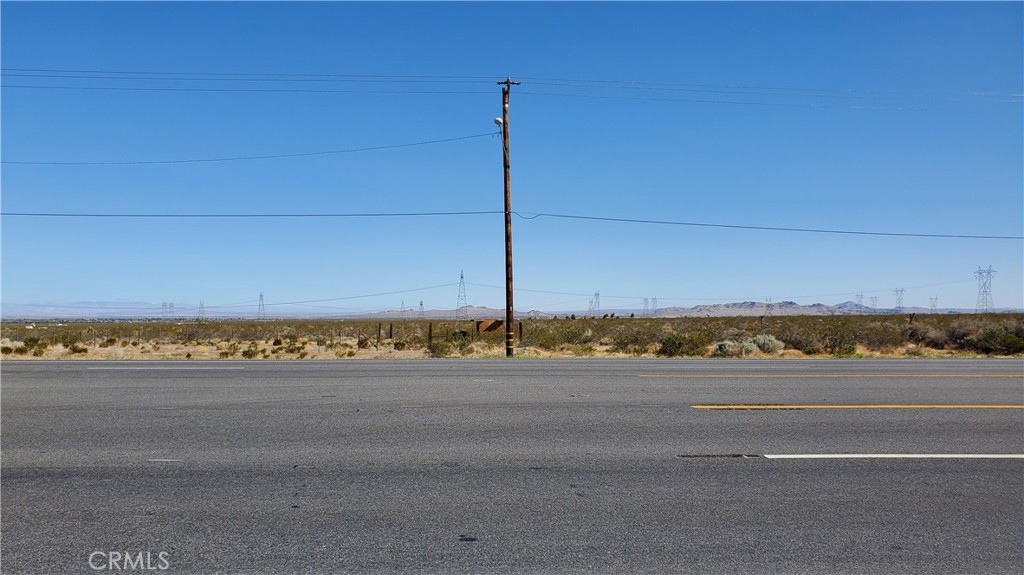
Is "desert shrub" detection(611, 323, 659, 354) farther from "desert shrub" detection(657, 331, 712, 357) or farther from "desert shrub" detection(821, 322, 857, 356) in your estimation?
"desert shrub" detection(821, 322, 857, 356)

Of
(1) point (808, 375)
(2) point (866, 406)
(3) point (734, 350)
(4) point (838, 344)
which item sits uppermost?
(4) point (838, 344)

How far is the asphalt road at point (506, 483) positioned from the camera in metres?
4.45

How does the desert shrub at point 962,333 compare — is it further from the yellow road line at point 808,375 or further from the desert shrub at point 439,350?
the desert shrub at point 439,350

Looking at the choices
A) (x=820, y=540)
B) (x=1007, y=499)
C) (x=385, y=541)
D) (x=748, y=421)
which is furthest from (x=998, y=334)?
(x=385, y=541)

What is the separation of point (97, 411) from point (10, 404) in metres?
1.80

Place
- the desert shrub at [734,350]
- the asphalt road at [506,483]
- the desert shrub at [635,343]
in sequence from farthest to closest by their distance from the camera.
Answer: the desert shrub at [635,343] → the desert shrub at [734,350] → the asphalt road at [506,483]

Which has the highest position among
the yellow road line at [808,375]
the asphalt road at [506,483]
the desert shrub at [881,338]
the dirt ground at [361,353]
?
the desert shrub at [881,338]

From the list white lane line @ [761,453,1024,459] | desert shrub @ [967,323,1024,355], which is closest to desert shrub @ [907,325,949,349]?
desert shrub @ [967,323,1024,355]

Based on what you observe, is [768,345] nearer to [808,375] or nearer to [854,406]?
[808,375]

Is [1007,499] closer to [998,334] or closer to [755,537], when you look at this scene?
[755,537]

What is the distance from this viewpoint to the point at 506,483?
19.5 ft

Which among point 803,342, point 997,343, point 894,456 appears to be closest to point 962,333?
point 997,343

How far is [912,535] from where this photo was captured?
4.80 m

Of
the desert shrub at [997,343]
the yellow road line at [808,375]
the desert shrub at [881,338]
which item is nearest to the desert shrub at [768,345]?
the desert shrub at [881,338]
